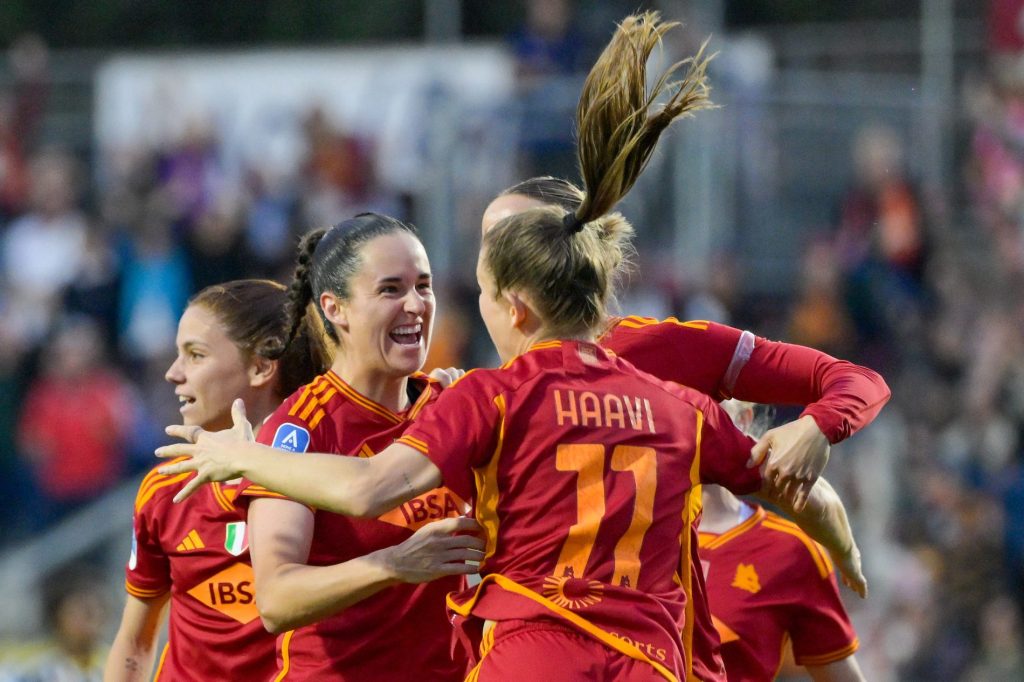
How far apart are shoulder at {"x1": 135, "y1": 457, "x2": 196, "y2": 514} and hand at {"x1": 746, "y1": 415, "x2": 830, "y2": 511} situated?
168cm

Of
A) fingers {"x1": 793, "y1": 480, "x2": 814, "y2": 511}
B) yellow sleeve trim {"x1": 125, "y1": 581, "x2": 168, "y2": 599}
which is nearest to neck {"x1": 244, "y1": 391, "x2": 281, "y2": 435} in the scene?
yellow sleeve trim {"x1": 125, "y1": 581, "x2": 168, "y2": 599}

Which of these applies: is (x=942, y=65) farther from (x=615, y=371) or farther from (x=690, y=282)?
(x=615, y=371)

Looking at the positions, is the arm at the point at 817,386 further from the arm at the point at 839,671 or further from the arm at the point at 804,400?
the arm at the point at 839,671

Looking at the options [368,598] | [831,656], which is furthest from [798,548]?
[368,598]

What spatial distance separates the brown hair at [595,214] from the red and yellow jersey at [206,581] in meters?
1.22

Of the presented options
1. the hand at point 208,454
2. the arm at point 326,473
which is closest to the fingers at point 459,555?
the arm at point 326,473

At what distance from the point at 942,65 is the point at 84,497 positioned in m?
6.39

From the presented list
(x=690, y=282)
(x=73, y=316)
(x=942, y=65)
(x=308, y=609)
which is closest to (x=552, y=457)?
(x=308, y=609)

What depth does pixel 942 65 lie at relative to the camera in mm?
10695

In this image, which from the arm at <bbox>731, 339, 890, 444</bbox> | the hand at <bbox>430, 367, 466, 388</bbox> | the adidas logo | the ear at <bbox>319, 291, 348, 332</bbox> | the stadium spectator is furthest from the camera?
the stadium spectator

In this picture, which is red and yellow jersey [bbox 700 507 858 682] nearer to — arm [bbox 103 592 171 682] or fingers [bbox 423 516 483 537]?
fingers [bbox 423 516 483 537]

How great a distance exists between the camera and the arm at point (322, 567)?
350cm

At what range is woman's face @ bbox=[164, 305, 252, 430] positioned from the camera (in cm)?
461

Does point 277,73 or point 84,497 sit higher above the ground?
point 277,73
